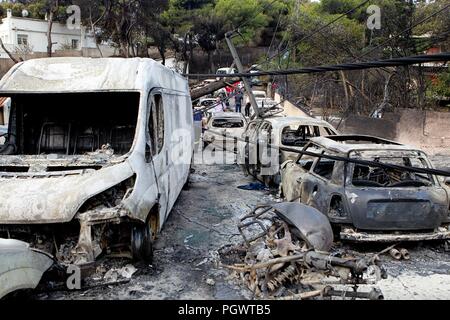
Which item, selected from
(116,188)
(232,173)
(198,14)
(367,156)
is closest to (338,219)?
(367,156)

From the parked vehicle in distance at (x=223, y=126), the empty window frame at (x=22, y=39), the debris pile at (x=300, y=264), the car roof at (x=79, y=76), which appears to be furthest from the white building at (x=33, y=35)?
the debris pile at (x=300, y=264)

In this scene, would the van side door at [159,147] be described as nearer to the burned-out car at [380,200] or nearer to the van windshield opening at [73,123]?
the van windshield opening at [73,123]

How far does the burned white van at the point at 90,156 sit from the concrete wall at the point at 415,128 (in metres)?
8.94

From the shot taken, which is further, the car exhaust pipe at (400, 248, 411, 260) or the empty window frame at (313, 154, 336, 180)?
the empty window frame at (313, 154, 336, 180)

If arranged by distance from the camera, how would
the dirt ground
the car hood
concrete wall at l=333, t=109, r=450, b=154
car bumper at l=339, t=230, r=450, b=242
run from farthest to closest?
1. concrete wall at l=333, t=109, r=450, b=154
2. car bumper at l=339, t=230, r=450, b=242
3. the dirt ground
4. the car hood

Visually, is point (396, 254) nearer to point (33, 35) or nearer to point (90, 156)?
point (90, 156)

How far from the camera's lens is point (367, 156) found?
630 cm

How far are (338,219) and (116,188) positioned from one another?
293 centimetres

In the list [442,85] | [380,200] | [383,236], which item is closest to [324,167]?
[380,200]

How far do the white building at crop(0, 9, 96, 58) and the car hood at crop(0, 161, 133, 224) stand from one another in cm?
3232

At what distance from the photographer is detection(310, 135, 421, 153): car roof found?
20.9 feet

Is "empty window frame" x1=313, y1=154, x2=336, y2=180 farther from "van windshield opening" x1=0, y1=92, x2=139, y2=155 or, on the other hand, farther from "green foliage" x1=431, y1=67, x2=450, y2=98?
"green foliage" x1=431, y1=67, x2=450, y2=98

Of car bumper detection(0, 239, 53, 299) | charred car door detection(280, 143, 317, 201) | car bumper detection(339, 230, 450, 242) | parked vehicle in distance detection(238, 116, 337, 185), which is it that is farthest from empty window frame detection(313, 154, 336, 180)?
car bumper detection(0, 239, 53, 299)
